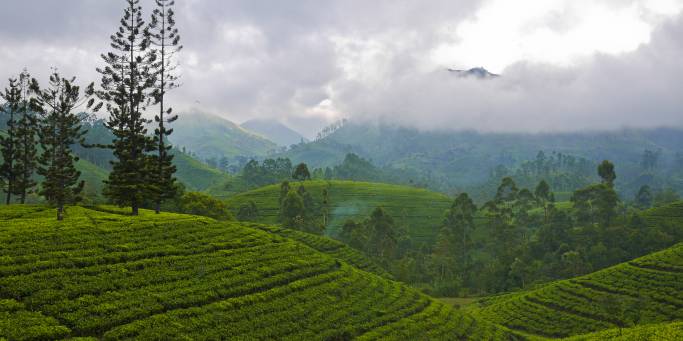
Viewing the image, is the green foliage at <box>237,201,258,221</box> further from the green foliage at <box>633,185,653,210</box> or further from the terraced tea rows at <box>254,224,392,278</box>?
the green foliage at <box>633,185,653,210</box>

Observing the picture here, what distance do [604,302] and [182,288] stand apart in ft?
193

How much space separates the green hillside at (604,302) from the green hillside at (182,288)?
1416 cm

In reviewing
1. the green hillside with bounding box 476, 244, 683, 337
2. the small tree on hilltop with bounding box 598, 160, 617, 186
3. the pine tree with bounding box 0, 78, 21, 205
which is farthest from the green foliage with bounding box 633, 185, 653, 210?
the pine tree with bounding box 0, 78, 21, 205

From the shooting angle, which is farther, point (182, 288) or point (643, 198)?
point (643, 198)

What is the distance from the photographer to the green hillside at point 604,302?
190ft

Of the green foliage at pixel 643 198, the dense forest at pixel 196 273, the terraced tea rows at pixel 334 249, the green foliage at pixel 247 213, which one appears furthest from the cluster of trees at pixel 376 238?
the green foliage at pixel 643 198

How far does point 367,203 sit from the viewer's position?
159 metres

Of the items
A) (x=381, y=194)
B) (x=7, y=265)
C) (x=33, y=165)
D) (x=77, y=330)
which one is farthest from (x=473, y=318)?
(x=381, y=194)

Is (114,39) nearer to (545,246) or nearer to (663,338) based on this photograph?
(663,338)

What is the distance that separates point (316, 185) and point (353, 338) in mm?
137210

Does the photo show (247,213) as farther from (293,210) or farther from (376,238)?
(376,238)

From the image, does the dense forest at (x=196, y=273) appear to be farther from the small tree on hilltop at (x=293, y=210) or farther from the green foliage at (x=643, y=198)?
the green foliage at (x=643, y=198)

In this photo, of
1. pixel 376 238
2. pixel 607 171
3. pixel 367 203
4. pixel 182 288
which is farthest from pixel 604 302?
pixel 367 203

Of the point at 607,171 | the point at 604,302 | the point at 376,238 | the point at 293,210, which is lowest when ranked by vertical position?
the point at 604,302
